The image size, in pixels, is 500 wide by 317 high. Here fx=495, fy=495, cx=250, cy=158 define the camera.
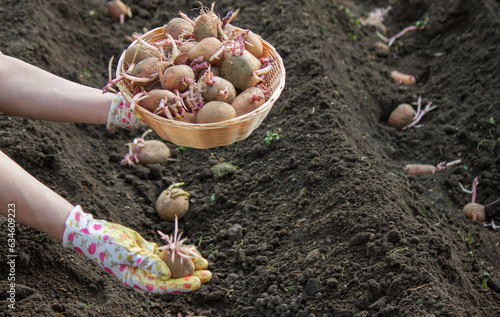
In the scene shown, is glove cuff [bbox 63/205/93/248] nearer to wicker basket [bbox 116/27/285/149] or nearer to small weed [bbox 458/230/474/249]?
wicker basket [bbox 116/27/285/149]

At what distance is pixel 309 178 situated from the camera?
3.11 m

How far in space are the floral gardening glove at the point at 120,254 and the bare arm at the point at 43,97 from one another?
0.76m

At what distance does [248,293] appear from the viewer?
272 cm

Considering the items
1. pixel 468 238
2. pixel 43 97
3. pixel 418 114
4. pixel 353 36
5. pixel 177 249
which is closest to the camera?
pixel 177 249

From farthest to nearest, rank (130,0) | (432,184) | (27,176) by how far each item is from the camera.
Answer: (130,0) → (432,184) → (27,176)

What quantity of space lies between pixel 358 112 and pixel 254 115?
5.88 feet

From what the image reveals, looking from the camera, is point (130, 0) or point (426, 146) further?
point (130, 0)

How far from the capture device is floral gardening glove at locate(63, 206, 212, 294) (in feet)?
7.09

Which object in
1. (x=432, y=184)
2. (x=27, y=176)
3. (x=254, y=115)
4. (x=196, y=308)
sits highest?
(x=254, y=115)

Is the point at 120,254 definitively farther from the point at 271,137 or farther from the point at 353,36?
the point at 353,36

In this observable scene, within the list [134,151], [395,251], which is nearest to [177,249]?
[395,251]

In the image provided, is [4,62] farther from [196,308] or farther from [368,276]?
[368,276]


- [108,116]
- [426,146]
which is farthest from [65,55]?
[426,146]

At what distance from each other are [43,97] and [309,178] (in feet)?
5.32
